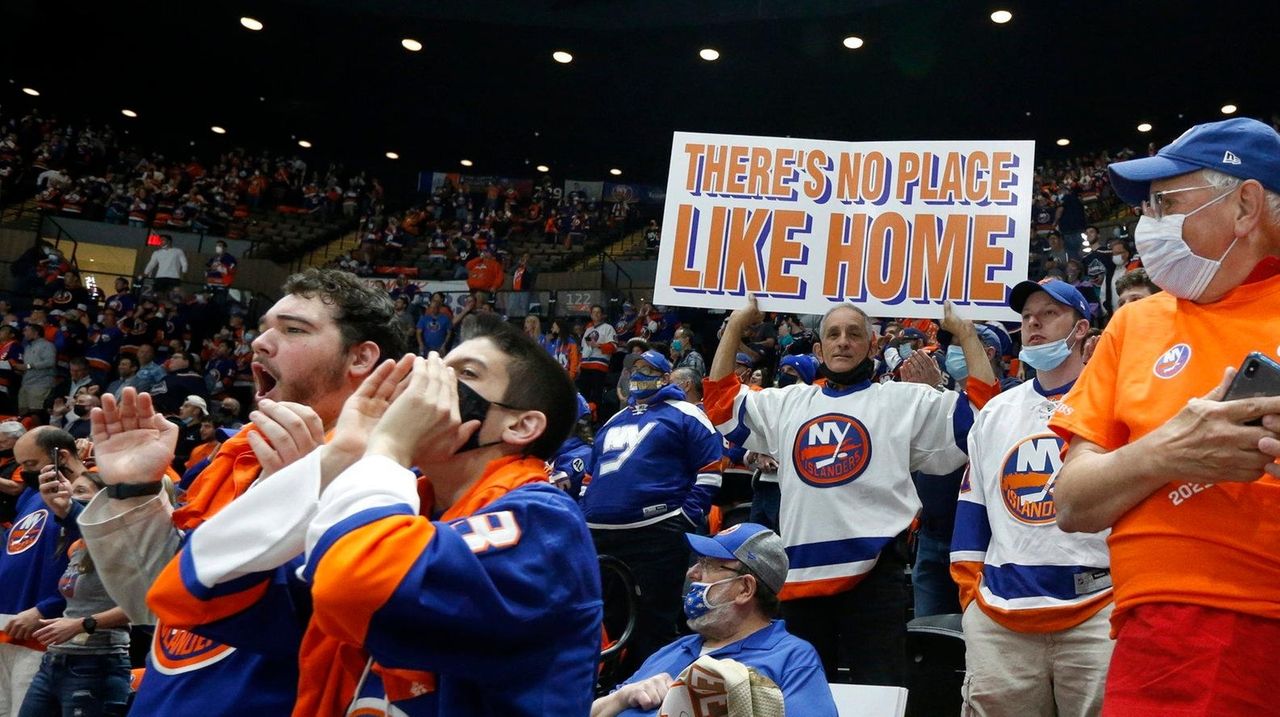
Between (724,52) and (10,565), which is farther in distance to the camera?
(724,52)

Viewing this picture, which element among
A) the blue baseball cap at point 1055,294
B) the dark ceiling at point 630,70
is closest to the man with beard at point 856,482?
the blue baseball cap at point 1055,294

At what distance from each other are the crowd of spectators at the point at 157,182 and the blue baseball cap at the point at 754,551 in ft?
67.5

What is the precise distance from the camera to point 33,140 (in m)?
21.2

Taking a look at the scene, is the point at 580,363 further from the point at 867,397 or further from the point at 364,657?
the point at 364,657

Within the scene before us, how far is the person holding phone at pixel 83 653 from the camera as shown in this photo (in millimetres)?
4031

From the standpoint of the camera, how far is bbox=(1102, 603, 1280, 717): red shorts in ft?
5.13

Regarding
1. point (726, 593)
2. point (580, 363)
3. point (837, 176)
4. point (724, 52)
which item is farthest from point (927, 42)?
point (726, 593)

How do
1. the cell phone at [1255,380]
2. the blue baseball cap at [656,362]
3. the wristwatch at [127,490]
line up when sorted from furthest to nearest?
1. the blue baseball cap at [656,362]
2. the wristwatch at [127,490]
3. the cell phone at [1255,380]

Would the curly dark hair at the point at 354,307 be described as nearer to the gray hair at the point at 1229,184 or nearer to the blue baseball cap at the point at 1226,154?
the blue baseball cap at the point at 1226,154

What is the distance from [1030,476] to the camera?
3.16m

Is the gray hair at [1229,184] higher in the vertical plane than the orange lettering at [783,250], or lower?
lower

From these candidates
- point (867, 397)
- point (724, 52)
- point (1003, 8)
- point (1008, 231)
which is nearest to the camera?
point (867, 397)

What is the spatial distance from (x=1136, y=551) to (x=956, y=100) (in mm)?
17914

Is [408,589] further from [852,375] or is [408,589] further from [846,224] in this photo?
[846,224]
